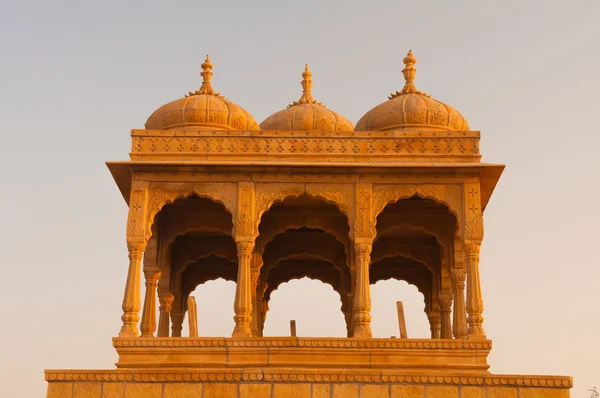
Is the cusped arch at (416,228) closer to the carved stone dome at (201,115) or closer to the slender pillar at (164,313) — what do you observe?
the carved stone dome at (201,115)

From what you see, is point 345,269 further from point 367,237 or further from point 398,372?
point 398,372

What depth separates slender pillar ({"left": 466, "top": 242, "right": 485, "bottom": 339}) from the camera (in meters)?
15.2

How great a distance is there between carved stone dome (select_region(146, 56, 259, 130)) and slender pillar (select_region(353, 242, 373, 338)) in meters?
3.33

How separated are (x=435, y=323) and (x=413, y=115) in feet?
19.2

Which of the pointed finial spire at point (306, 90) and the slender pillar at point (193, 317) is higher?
the pointed finial spire at point (306, 90)

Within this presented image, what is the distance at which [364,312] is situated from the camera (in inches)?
607

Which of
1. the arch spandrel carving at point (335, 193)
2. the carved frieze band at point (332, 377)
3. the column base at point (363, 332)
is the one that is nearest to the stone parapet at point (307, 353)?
the column base at point (363, 332)

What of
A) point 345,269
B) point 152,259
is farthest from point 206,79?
point 345,269

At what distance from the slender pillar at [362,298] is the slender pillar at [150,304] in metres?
4.34

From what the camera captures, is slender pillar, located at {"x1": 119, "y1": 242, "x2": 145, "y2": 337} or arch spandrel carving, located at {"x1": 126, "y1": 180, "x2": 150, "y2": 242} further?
arch spandrel carving, located at {"x1": 126, "y1": 180, "x2": 150, "y2": 242}

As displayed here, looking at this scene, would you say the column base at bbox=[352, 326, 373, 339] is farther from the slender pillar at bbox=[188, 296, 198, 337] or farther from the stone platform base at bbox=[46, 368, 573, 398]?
the slender pillar at bbox=[188, 296, 198, 337]

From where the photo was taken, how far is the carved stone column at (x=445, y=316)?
19.5 metres

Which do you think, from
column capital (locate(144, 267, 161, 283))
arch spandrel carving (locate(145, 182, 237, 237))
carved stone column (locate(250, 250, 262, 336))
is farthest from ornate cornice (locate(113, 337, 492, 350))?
column capital (locate(144, 267, 161, 283))

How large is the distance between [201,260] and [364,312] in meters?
6.27
